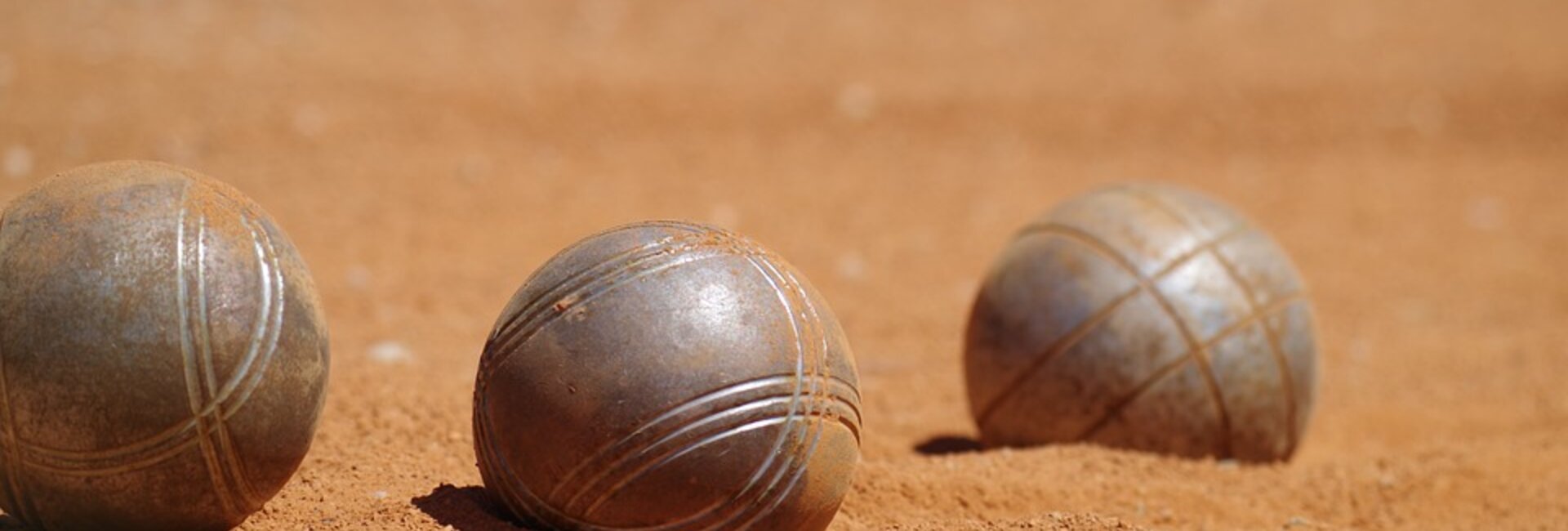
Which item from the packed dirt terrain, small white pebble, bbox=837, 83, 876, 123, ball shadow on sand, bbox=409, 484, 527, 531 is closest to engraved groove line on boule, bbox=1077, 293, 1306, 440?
the packed dirt terrain

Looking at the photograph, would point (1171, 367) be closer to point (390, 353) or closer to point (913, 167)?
point (390, 353)

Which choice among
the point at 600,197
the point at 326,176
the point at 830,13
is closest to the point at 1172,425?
the point at 600,197

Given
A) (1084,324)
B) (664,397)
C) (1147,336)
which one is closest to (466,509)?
(664,397)

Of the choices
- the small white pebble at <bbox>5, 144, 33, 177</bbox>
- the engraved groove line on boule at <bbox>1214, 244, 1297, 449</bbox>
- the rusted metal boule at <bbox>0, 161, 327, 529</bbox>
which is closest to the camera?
the rusted metal boule at <bbox>0, 161, 327, 529</bbox>

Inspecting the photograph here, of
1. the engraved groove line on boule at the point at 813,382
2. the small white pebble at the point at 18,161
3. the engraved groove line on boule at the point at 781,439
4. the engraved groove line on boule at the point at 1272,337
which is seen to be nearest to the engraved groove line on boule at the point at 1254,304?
the engraved groove line on boule at the point at 1272,337

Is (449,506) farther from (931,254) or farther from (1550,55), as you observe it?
(1550,55)

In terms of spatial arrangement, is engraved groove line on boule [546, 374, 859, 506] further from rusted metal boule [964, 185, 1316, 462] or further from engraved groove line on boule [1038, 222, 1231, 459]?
engraved groove line on boule [1038, 222, 1231, 459]

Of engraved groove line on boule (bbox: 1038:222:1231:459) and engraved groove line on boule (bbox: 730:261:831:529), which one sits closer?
engraved groove line on boule (bbox: 730:261:831:529)
